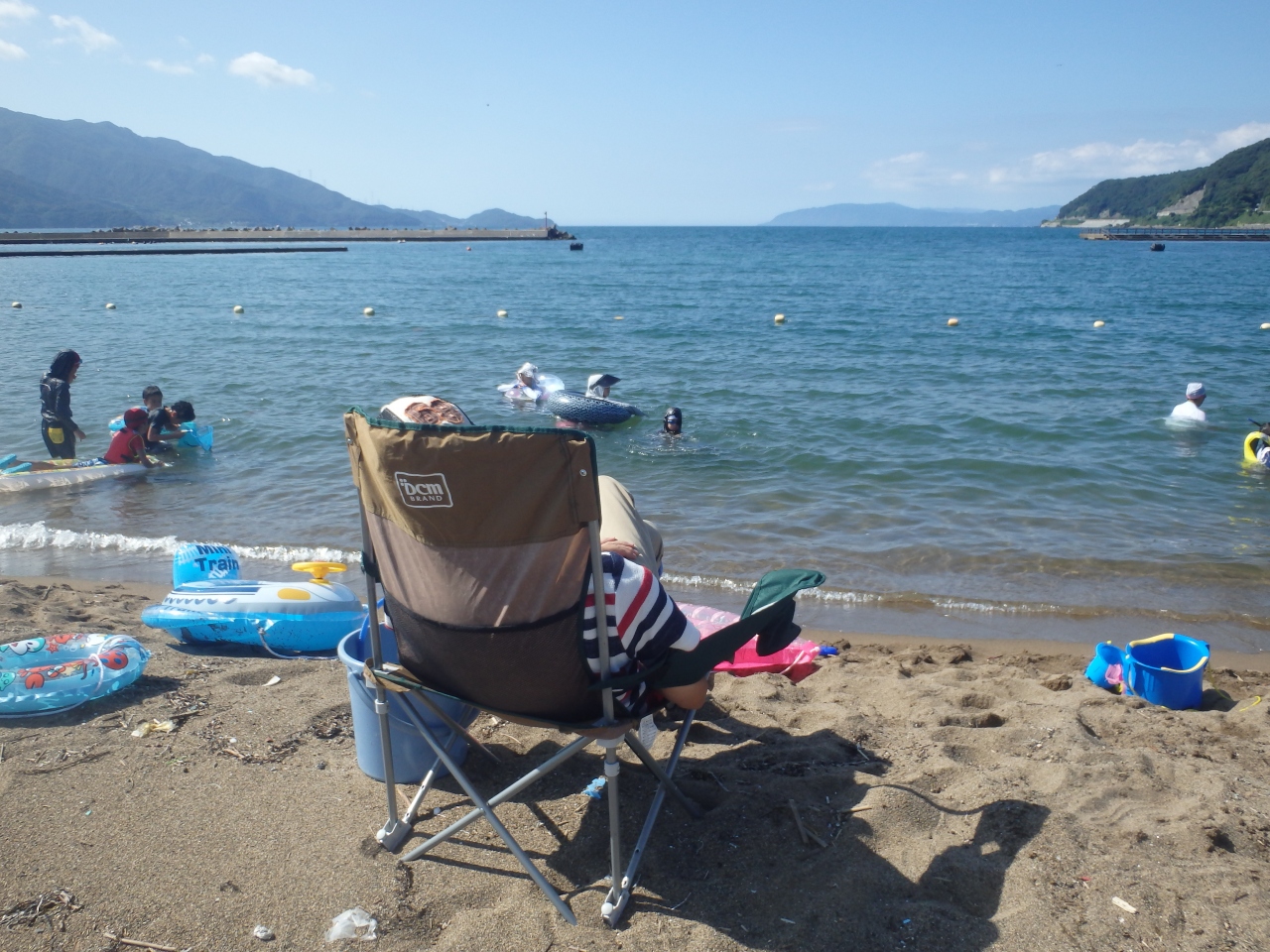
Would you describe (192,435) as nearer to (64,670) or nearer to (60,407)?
(60,407)

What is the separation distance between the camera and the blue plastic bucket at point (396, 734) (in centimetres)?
332

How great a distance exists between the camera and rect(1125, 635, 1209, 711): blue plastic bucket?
452cm

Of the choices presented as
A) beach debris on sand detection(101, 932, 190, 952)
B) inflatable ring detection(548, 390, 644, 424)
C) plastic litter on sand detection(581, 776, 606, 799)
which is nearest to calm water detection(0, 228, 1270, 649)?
inflatable ring detection(548, 390, 644, 424)

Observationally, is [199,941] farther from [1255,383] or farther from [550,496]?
[1255,383]

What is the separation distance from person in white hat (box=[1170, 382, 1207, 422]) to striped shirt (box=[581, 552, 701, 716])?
12.2 m

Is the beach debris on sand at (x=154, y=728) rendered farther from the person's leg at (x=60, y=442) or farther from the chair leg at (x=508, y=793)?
the person's leg at (x=60, y=442)

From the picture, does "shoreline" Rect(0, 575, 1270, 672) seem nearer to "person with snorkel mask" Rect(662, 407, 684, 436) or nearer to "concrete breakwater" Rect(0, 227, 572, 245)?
"person with snorkel mask" Rect(662, 407, 684, 436)

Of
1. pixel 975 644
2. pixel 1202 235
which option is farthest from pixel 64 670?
pixel 1202 235

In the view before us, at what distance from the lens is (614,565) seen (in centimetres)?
263

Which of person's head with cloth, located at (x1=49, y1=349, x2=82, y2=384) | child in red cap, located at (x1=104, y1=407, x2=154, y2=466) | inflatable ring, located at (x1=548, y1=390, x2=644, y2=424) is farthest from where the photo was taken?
inflatable ring, located at (x1=548, y1=390, x2=644, y2=424)

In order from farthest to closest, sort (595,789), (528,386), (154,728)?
(528,386) → (154,728) → (595,789)

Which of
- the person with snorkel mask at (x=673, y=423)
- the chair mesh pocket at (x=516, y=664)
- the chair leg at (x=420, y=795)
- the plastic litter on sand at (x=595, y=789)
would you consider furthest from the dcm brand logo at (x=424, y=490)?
the person with snorkel mask at (x=673, y=423)

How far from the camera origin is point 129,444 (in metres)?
10.4

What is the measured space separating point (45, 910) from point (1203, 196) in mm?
149092
